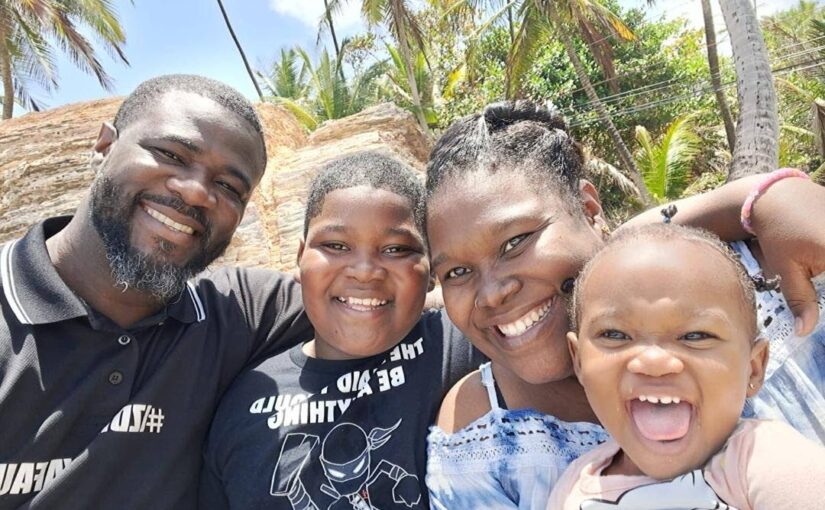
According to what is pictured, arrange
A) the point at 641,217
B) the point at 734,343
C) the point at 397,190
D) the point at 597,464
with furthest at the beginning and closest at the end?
the point at 397,190 < the point at 641,217 < the point at 597,464 < the point at 734,343

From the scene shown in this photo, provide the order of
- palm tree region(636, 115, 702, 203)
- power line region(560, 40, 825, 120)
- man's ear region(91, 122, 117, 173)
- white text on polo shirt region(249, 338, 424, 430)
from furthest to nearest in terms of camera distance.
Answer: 1. power line region(560, 40, 825, 120)
2. palm tree region(636, 115, 702, 203)
3. man's ear region(91, 122, 117, 173)
4. white text on polo shirt region(249, 338, 424, 430)

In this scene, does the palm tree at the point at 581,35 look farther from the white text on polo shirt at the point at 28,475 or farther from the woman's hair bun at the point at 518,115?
the white text on polo shirt at the point at 28,475

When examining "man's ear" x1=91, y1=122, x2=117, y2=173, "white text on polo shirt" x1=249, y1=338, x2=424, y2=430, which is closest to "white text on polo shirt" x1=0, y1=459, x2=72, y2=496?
"white text on polo shirt" x1=249, y1=338, x2=424, y2=430

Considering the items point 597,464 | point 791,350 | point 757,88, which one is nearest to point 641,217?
point 791,350

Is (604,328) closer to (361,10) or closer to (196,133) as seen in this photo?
(196,133)

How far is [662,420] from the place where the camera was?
134 centimetres

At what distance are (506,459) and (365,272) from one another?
2.60ft

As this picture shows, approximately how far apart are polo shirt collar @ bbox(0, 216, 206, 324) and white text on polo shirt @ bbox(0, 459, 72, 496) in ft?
1.53

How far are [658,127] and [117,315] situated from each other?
17928mm

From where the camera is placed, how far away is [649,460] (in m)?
1.36

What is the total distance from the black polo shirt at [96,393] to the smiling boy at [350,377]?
0.42ft

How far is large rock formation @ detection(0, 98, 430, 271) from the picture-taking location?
A: 6988mm

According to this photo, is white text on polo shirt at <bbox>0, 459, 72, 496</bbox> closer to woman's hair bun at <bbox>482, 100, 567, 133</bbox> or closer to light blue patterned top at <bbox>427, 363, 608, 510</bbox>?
light blue patterned top at <bbox>427, 363, 608, 510</bbox>

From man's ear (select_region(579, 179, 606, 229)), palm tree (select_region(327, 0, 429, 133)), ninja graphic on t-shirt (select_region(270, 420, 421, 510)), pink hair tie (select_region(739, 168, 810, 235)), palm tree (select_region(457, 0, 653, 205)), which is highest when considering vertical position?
palm tree (select_region(327, 0, 429, 133))
